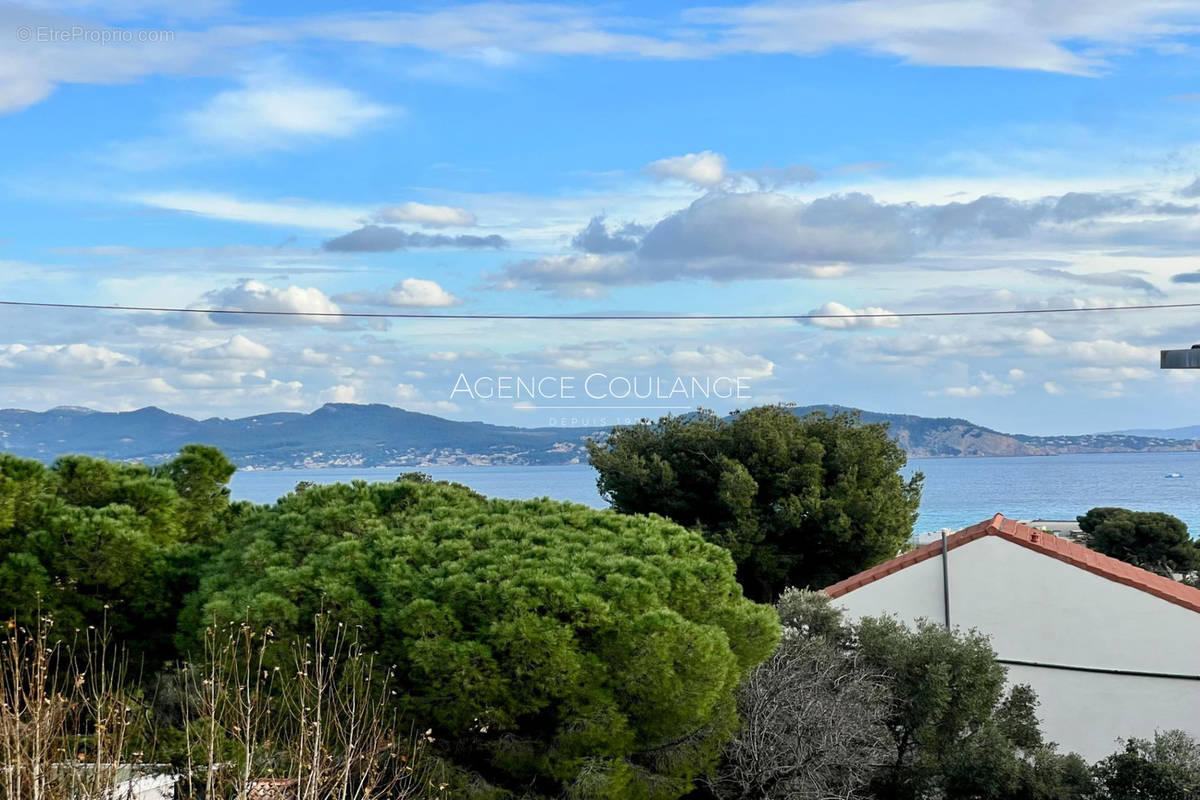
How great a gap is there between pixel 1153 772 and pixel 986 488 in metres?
127

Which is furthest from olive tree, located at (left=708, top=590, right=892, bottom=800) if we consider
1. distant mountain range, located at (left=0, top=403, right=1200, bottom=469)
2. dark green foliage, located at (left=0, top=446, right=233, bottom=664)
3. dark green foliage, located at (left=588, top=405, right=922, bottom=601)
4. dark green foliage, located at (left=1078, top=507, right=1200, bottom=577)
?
distant mountain range, located at (left=0, top=403, right=1200, bottom=469)

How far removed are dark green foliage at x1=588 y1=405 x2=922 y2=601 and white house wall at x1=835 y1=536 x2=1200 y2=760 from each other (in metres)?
12.9

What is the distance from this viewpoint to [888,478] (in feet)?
99.2

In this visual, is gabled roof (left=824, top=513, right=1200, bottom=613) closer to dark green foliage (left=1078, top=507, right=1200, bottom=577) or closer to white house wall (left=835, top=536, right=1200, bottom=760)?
white house wall (left=835, top=536, right=1200, bottom=760)

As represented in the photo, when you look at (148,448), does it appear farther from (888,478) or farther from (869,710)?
(869,710)

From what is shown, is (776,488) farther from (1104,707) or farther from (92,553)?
(92,553)

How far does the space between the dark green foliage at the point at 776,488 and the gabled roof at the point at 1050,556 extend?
11.8 metres

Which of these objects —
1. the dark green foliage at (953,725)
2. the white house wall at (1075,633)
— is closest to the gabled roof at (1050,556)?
the white house wall at (1075,633)

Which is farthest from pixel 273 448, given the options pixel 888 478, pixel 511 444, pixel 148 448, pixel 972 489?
pixel 972 489

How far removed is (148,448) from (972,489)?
91.9 metres

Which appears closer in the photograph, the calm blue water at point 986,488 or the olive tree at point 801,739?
the olive tree at point 801,739

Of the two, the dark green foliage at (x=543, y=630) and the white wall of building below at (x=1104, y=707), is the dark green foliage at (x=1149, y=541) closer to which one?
the white wall of building below at (x=1104, y=707)

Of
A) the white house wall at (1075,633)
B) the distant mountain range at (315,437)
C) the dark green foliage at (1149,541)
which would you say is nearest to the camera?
the white house wall at (1075,633)

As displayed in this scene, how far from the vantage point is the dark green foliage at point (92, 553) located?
12.7m
